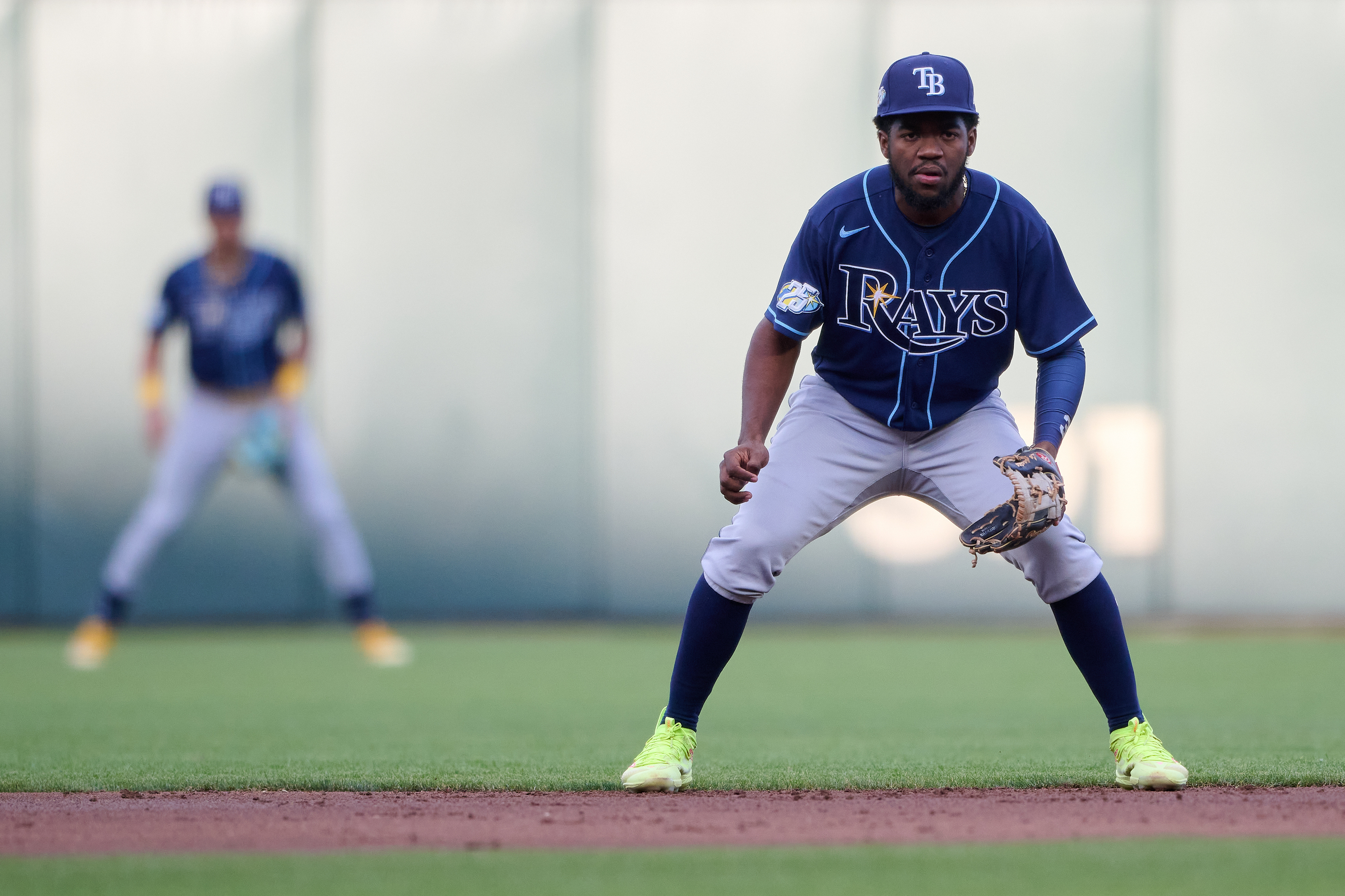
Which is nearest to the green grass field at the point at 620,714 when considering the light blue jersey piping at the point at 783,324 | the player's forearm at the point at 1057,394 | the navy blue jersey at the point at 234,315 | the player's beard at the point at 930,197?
the player's forearm at the point at 1057,394

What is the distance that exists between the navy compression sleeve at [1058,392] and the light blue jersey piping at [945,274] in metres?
0.10

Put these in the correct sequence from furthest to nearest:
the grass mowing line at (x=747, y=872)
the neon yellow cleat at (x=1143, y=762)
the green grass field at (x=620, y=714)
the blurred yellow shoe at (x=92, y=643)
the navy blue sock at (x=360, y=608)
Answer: the navy blue sock at (x=360, y=608) < the blurred yellow shoe at (x=92, y=643) < the green grass field at (x=620, y=714) < the neon yellow cleat at (x=1143, y=762) < the grass mowing line at (x=747, y=872)

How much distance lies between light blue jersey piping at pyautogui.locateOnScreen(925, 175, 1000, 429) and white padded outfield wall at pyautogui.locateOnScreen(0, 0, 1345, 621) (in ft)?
24.3

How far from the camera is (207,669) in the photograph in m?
8.81

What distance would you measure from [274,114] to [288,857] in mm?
9846

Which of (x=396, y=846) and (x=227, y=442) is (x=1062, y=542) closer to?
(x=396, y=846)

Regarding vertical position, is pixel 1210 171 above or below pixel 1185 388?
above

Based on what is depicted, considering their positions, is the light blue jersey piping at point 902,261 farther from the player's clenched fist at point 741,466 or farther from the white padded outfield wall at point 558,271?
the white padded outfield wall at point 558,271

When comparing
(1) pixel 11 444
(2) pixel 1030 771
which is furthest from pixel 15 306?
(2) pixel 1030 771

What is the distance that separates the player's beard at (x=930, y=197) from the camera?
13.6ft

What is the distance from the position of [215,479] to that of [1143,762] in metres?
6.34

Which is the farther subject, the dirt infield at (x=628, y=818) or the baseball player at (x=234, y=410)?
the baseball player at (x=234, y=410)

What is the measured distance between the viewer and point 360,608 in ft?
29.8

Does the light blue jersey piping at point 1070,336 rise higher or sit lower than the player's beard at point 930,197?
lower
